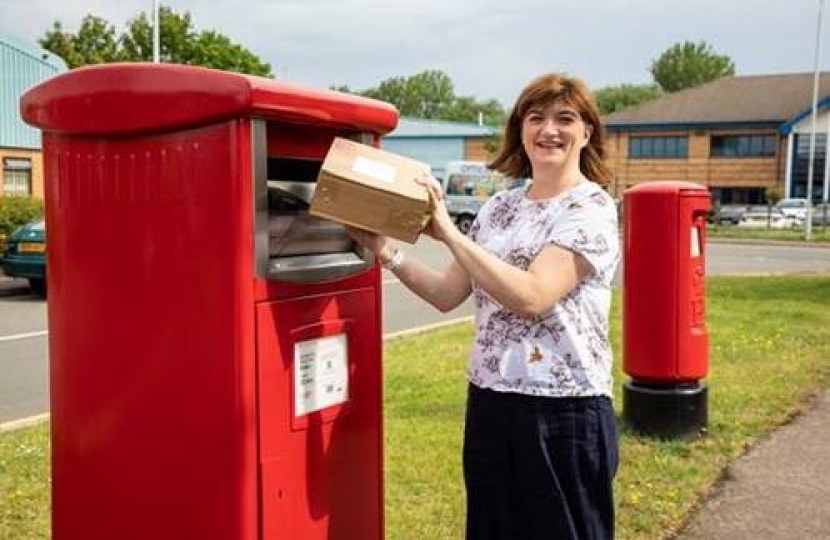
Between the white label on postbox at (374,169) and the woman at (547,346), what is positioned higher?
the white label on postbox at (374,169)

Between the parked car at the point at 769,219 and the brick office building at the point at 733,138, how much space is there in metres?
7.61

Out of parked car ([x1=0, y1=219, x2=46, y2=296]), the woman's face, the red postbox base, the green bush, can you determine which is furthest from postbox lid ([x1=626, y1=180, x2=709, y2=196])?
the green bush

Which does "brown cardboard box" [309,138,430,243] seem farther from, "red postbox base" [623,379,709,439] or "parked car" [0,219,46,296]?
"parked car" [0,219,46,296]

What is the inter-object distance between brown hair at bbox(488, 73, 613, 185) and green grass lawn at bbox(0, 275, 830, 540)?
5.40 feet

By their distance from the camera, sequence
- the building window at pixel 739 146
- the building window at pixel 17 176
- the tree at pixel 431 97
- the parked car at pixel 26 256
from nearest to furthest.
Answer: the parked car at pixel 26 256, the building window at pixel 17 176, the building window at pixel 739 146, the tree at pixel 431 97

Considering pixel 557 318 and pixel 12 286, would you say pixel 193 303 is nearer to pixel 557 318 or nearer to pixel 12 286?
pixel 557 318

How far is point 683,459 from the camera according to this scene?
15.0 feet

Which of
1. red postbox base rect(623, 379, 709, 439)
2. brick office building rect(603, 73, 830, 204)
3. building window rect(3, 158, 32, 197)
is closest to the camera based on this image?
red postbox base rect(623, 379, 709, 439)

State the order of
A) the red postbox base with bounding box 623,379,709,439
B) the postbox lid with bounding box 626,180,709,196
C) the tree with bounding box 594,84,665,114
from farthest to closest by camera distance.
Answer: the tree with bounding box 594,84,665,114, the red postbox base with bounding box 623,379,709,439, the postbox lid with bounding box 626,180,709,196

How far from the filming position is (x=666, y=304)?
15.8 feet

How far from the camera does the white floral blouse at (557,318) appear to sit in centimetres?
225

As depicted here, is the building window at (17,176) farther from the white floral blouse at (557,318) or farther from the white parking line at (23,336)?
the white floral blouse at (557,318)

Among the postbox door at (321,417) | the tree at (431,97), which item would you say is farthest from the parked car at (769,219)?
the tree at (431,97)

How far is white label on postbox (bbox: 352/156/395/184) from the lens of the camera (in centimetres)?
193
